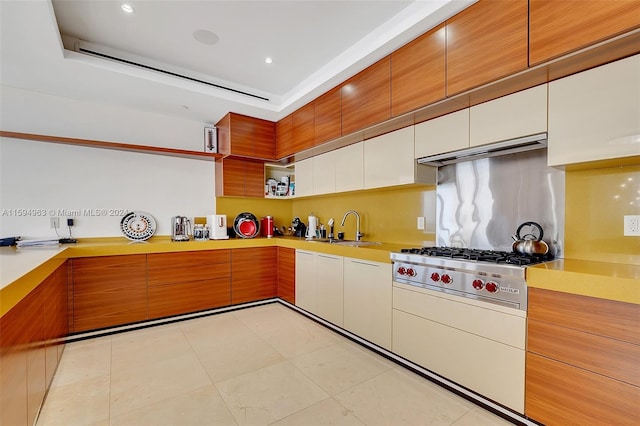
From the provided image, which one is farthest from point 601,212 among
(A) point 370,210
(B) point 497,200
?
(A) point 370,210

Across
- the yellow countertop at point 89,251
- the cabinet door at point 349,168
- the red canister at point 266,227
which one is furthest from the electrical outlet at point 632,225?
the red canister at point 266,227

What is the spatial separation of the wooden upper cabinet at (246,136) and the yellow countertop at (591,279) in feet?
10.2

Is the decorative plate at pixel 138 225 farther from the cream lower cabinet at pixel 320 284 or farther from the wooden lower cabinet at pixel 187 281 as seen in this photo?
the cream lower cabinet at pixel 320 284

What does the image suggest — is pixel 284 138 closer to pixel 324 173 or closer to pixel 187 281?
pixel 324 173

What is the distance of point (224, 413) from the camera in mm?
1718

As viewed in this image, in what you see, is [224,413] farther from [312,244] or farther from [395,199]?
[395,199]

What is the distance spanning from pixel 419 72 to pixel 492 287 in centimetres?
152

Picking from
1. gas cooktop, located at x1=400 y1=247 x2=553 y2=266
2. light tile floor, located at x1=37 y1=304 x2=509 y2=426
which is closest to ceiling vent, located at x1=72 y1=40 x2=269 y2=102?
light tile floor, located at x1=37 y1=304 x2=509 y2=426

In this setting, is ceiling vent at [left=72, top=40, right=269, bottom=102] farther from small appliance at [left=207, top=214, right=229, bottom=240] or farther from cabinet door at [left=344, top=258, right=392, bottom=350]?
cabinet door at [left=344, top=258, right=392, bottom=350]

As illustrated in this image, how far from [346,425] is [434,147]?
1.94m

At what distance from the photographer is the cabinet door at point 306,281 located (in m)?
3.21

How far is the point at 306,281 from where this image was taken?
332cm

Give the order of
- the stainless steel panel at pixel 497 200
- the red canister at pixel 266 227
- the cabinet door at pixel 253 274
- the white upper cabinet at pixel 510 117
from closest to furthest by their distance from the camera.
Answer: the white upper cabinet at pixel 510 117 → the stainless steel panel at pixel 497 200 → the cabinet door at pixel 253 274 → the red canister at pixel 266 227

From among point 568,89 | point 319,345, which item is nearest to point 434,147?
point 568,89
